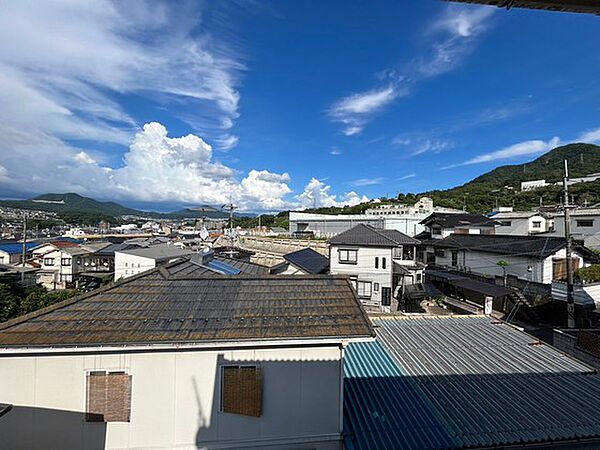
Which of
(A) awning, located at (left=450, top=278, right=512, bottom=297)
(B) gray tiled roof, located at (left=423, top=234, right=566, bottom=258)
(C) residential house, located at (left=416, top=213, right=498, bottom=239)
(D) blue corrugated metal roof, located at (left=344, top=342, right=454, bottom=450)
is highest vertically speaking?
(C) residential house, located at (left=416, top=213, right=498, bottom=239)

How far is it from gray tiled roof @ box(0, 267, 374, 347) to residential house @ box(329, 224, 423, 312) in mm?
12876

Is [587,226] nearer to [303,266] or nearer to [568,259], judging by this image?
[568,259]

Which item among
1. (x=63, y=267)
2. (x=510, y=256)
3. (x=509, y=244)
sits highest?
(x=509, y=244)

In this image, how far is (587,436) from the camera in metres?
4.36

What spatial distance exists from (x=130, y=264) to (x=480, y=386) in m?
28.6

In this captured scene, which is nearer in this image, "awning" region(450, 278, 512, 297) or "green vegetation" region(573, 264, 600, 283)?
"awning" region(450, 278, 512, 297)

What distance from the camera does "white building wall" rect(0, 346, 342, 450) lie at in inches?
166

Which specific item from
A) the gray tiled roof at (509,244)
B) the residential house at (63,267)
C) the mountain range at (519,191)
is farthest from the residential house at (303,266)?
the residential house at (63,267)

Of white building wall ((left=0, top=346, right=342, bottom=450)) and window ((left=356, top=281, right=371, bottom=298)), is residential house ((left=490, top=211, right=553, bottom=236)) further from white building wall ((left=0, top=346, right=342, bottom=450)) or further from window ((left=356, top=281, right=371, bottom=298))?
white building wall ((left=0, top=346, right=342, bottom=450))

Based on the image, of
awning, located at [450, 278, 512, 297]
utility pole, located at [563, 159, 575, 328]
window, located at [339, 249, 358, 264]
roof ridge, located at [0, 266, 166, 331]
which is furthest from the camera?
window, located at [339, 249, 358, 264]

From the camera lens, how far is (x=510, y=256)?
66.9 feet

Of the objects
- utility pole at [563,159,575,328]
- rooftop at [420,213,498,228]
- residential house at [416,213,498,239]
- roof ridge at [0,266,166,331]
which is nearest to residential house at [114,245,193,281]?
roof ridge at [0,266,166,331]

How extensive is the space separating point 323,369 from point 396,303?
52.0 ft

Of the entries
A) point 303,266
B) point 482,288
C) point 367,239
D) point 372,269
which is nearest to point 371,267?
point 372,269
